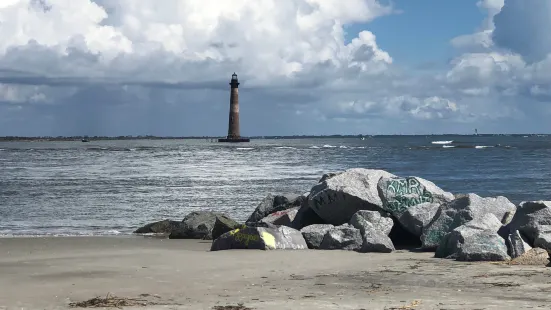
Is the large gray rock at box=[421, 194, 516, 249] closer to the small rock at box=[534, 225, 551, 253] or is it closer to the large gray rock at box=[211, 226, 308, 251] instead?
the small rock at box=[534, 225, 551, 253]

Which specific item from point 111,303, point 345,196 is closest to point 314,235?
point 345,196

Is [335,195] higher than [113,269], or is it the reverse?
[335,195]

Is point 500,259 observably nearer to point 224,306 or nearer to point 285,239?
point 285,239

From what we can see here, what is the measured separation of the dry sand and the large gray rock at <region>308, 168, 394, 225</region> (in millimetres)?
2016

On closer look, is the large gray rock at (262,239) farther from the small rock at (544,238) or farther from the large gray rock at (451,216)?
the small rock at (544,238)

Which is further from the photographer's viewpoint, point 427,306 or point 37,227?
point 37,227

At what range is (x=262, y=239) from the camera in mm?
13875

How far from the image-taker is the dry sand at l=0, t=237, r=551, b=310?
895 centimetres

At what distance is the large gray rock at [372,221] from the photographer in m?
14.4

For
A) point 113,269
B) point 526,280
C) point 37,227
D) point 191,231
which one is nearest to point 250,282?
point 113,269

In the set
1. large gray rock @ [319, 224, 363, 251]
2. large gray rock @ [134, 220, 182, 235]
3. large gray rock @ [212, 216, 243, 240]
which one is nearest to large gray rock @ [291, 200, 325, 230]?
large gray rock @ [212, 216, 243, 240]

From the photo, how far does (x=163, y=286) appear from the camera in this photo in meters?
10.2

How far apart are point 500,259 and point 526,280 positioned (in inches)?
74.6

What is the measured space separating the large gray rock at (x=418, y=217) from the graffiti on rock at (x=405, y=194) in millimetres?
446
